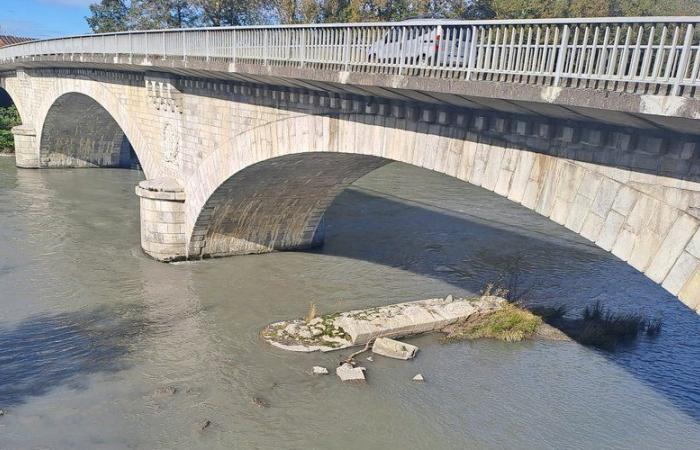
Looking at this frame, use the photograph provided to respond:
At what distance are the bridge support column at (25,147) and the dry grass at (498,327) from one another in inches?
1058

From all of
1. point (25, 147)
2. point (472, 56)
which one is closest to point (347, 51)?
point (472, 56)

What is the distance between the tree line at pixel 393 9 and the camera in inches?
1409

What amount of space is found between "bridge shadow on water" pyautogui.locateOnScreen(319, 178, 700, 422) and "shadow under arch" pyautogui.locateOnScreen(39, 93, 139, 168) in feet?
48.6

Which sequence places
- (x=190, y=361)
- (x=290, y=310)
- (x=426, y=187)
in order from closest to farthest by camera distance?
A: 1. (x=190, y=361)
2. (x=290, y=310)
3. (x=426, y=187)

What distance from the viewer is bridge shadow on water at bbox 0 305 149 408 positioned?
399 inches

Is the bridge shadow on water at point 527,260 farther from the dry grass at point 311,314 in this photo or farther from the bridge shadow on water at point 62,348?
the bridge shadow on water at point 62,348

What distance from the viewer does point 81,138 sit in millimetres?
31219

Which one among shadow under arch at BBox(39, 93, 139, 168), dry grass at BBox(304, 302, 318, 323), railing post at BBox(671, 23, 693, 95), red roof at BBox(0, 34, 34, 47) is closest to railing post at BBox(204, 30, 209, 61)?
dry grass at BBox(304, 302, 318, 323)

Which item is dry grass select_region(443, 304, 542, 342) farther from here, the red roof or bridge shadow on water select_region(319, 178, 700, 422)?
the red roof

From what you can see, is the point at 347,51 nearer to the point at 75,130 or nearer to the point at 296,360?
the point at 296,360

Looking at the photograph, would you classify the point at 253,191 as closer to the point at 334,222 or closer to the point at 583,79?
the point at 334,222

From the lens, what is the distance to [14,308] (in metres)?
13.0

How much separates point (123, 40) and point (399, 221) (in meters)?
12.0

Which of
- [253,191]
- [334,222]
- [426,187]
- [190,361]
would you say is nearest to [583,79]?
[190,361]
